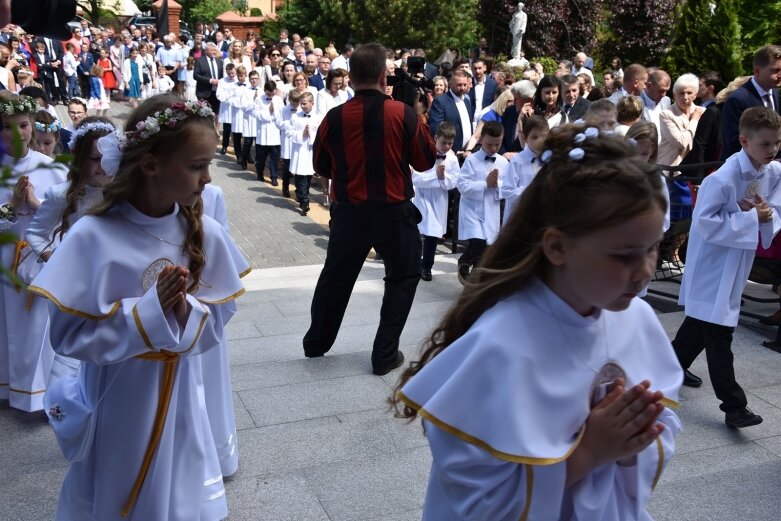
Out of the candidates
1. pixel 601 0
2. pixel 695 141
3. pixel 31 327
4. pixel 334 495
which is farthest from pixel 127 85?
pixel 334 495

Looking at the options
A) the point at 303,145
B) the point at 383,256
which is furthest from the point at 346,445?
the point at 303,145

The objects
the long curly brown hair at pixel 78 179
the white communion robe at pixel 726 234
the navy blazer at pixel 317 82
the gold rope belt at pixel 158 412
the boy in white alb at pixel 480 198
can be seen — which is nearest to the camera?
the gold rope belt at pixel 158 412

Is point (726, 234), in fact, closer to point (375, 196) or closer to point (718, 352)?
point (718, 352)

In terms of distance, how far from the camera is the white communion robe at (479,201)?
29.3 ft

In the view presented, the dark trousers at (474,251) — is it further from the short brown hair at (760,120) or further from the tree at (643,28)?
the tree at (643,28)

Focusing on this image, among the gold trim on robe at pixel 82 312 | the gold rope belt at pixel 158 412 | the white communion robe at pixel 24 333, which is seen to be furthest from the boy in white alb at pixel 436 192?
the gold trim on robe at pixel 82 312

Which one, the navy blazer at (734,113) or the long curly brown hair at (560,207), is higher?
the long curly brown hair at (560,207)

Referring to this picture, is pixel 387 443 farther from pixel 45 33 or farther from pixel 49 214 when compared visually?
pixel 45 33

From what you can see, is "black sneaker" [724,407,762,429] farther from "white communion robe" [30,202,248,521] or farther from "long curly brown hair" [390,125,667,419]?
"long curly brown hair" [390,125,667,419]

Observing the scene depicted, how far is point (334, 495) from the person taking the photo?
169 inches

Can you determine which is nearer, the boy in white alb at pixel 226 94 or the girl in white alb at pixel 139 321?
the girl in white alb at pixel 139 321

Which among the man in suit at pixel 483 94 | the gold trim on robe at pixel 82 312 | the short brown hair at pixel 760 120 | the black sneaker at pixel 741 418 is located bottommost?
the black sneaker at pixel 741 418

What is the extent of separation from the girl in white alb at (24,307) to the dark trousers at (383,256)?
181 cm

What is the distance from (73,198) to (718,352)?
3.67 meters
